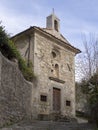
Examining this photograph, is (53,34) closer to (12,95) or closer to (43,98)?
(43,98)

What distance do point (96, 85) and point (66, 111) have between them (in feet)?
25.5

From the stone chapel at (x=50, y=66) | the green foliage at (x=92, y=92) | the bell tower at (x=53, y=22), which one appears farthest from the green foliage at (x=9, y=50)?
the bell tower at (x=53, y=22)

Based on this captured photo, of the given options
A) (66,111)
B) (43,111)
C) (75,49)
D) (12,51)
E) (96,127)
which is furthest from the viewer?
(75,49)

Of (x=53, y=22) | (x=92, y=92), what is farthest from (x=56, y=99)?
(x=92, y=92)

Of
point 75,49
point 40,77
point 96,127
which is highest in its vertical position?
point 75,49

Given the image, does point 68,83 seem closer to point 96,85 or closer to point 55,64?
point 55,64

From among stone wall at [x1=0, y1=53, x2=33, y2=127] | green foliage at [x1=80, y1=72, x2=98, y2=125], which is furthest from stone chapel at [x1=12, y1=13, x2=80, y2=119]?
stone wall at [x1=0, y1=53, x2=33, y2=127]

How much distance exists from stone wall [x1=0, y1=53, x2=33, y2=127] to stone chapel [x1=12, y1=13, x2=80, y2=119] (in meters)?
4.93

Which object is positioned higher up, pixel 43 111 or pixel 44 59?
pixel 44 59

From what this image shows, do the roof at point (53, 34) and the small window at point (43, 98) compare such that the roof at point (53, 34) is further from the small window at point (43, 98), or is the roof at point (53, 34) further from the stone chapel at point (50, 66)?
the small window at point (43, 98)

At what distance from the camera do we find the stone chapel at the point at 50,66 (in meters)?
19.2

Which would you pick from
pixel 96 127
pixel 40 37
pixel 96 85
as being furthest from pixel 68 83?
pixel 96 127

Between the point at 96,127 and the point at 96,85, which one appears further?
the point at 96,85

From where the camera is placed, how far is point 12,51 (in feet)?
49.8
